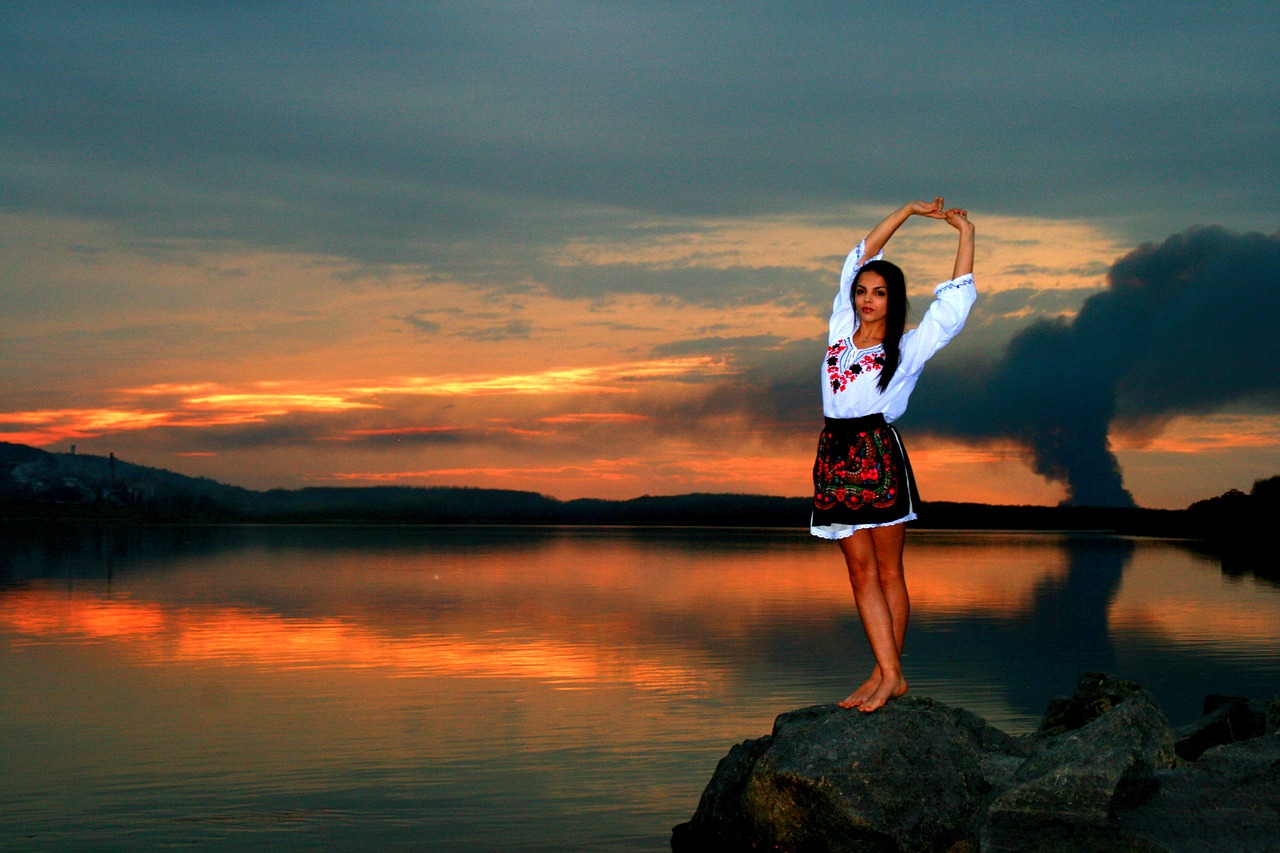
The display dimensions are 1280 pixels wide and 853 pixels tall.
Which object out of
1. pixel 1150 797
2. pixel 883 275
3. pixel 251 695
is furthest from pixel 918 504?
pixel 251 695

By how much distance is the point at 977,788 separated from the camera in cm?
880

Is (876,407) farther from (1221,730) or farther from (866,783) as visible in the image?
(1221,730)

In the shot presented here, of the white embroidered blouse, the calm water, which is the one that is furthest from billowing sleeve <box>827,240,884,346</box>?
the calm water

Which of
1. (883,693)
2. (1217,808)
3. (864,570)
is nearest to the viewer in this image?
(1217,808)

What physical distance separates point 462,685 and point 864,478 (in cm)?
1242

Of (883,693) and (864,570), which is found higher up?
(864,570)

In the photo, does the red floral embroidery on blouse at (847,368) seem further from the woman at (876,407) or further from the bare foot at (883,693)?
the bare foot at (883,693)

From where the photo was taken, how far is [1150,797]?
7.64 metres

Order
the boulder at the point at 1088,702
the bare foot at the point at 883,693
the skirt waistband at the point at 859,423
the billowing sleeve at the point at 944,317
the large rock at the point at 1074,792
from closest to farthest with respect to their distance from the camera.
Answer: the large rock at the point at 1074,792
the billowing sleeve at the point at 944,317
the skirt waistband at the point at 859,423
the bare foot at the point at 883,693
the boulder at the point at 1088,702

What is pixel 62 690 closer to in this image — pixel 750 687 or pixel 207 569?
pixel 750 687

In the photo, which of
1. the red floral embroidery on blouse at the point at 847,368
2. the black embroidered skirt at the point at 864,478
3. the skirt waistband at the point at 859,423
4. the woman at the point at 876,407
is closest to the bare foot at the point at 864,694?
the woman at the point at 876,407

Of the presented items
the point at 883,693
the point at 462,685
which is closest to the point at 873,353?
the point at 883,693

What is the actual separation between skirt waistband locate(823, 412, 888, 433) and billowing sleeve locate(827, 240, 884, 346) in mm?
539

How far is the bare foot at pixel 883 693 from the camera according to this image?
8.65 meters
